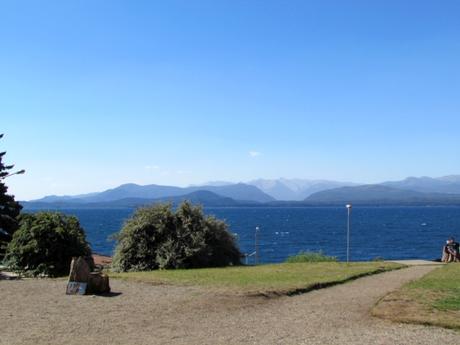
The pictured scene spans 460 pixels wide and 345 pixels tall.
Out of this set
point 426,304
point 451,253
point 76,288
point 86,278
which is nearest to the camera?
point 426,304

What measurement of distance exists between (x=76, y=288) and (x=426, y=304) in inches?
335

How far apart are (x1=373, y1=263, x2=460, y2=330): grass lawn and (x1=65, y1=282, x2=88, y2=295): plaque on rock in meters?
7.22

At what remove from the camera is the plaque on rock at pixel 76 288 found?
14984mm

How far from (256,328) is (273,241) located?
238 feet

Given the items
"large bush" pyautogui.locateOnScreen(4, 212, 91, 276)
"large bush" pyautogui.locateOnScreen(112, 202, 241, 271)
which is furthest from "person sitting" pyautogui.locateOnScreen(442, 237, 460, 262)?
"large bush" pyautogui.locateOnScreen(4, 212, 91, 276)

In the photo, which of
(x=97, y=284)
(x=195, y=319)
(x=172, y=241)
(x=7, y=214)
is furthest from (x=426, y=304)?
(x=7, y=214)

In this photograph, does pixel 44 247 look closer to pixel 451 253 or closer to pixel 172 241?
pixel 172 241

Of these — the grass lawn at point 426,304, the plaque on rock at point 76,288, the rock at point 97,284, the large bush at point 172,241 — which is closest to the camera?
the grass lawn at point 426,304

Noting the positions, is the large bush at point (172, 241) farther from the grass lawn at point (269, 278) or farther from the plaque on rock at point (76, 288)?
the plaque on rock at point (76, 288)

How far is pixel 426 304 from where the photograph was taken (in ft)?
42.7

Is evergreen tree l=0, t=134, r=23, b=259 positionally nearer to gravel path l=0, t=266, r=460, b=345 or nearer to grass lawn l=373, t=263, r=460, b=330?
gravel path l=0, t=266, r=460, b=345

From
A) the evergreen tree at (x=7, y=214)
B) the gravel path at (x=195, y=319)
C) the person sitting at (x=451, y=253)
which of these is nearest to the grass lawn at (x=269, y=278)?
the gravel path at (x=195, y=319)

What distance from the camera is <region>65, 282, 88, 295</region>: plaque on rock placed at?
15.0 m

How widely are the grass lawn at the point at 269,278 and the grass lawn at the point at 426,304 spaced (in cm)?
245
